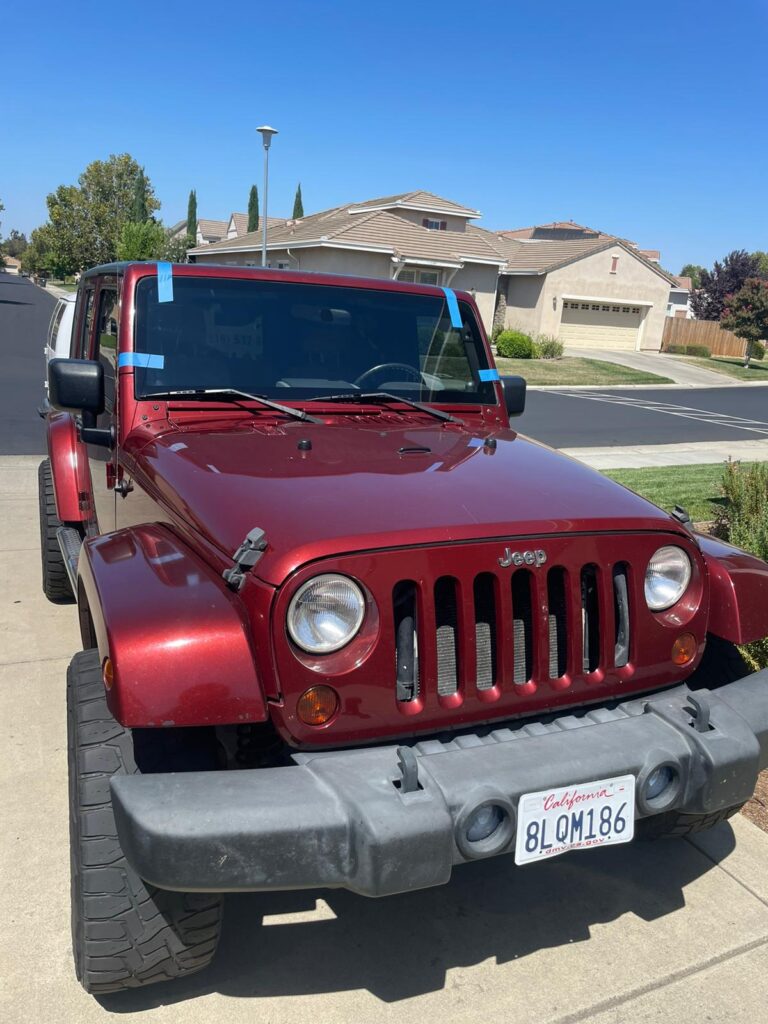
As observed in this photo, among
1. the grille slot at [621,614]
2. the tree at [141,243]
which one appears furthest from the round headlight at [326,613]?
the tree at [141,243]

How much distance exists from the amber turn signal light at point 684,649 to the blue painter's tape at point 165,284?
89.3 inches

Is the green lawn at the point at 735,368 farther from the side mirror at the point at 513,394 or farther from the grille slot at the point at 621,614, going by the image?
the grille slot at the point at 621,614

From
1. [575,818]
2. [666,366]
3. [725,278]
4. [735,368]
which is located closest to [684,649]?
[575,818]

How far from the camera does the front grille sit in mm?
2223

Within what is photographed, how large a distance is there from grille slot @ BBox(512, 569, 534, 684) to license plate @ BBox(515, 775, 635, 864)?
0.34m

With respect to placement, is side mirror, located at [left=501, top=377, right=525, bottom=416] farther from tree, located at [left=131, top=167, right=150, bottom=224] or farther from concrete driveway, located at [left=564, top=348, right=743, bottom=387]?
tree, located at [left=131, top=167, right=150, bottom=224]

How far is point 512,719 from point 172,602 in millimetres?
991

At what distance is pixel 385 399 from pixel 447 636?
59.1 inches

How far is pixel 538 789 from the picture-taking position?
2.12 meters

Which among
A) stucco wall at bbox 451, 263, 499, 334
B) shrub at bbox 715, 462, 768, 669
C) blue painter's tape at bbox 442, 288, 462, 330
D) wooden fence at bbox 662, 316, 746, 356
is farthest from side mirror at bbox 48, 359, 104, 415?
wooden fence at bbox 662, 316, 746, 356

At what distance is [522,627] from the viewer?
239 cm

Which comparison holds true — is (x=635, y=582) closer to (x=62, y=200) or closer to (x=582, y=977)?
(x=582, y=977)

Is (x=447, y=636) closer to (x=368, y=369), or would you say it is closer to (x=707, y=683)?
(x=707, y=683)

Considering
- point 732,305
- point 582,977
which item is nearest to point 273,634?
point 582,977
